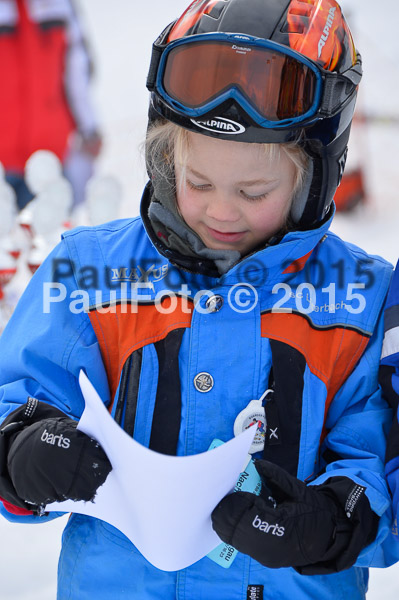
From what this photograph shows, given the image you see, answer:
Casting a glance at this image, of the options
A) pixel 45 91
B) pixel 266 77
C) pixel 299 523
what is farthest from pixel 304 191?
pixel 45 91

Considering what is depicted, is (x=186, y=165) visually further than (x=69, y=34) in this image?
No

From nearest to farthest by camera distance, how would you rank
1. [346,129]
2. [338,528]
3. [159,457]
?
[159,457] < [338,528] < [346,129]

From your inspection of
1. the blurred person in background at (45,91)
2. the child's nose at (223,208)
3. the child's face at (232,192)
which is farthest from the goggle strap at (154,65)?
the blurred person in background at (45,91)

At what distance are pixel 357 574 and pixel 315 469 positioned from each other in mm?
211

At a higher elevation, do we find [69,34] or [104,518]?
[69,34]

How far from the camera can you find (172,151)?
1337 millimetres

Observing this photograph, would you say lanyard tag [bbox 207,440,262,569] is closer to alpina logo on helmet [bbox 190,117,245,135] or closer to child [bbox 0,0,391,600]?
child [bbox 0,0,391,600]

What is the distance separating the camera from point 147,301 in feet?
4.23

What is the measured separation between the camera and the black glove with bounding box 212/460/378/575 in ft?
3.55

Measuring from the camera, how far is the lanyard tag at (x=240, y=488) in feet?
3.94

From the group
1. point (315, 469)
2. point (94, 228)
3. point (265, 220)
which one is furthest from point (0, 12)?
point (315, 469)

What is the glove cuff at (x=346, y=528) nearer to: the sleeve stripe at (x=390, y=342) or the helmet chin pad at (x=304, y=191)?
the sleeve stripe at (x=390, y=342)

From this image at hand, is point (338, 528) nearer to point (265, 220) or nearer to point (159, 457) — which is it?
point (159, 457)

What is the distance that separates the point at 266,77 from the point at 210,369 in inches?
19.4
